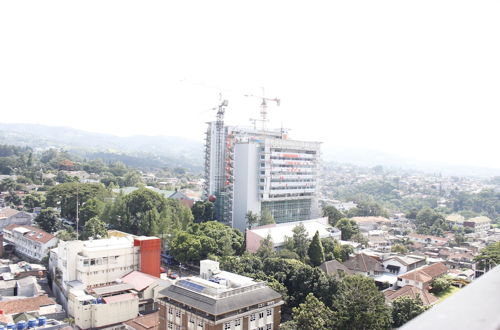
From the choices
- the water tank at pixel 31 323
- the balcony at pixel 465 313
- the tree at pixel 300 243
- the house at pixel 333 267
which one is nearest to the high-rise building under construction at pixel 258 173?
the tree at pixel 300 243

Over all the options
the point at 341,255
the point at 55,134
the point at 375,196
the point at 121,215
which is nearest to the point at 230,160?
the point at 121,215

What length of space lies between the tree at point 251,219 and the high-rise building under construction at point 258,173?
1.40ft

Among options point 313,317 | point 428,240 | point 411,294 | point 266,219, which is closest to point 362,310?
point 313,317

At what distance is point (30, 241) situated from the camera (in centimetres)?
1413

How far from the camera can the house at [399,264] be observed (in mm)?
12414

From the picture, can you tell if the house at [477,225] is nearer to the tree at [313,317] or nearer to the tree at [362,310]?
the tree at [362,310]

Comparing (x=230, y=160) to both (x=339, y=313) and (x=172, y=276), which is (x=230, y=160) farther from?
(x=339, y=313)

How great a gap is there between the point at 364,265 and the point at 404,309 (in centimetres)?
408

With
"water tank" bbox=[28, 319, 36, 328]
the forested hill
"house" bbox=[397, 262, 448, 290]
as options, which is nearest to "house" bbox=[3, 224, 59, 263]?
"water tank" bbox=[28, 319, 36, 328]

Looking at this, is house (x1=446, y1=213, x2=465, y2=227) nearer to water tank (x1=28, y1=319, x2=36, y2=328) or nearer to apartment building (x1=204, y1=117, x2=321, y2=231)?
apartment building (x1=204, y1=117, x2=321, y2=231)

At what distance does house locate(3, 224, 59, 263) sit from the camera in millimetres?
13695

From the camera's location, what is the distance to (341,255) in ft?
42.4

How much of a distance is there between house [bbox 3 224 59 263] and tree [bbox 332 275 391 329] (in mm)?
10026

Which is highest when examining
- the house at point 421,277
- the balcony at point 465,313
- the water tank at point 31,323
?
the balcony at point 465,313
